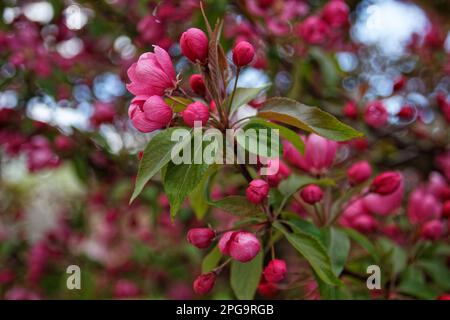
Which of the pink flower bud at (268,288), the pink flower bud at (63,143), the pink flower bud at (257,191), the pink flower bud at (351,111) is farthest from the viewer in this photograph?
the pink flower bud at (63,143)

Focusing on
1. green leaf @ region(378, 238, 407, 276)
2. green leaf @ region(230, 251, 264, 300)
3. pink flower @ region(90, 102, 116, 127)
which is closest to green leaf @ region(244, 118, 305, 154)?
green leaf @ region(230, 251, 264, 300)

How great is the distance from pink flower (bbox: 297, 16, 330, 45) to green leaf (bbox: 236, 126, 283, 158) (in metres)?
0.88

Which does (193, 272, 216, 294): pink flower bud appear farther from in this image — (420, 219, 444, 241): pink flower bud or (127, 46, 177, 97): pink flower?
(420, 219, 444, 241): pink flower bud

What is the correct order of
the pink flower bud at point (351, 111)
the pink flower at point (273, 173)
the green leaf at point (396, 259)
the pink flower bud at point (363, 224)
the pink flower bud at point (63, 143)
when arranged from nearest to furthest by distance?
the pink flower at point (273, 173), the green leaf at point (396, 259), the pink flower bud at point (363, 224), the pink flower bud at point (351, 111), the pink flower bud at point (63, 143)

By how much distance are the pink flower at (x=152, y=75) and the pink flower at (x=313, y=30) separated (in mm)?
897

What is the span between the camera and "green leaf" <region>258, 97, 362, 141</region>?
85cm

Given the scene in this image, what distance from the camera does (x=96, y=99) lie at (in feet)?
7.70

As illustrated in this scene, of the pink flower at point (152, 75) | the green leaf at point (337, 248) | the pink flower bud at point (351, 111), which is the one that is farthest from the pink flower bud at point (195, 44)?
the pink flower bud at point (351, 111)

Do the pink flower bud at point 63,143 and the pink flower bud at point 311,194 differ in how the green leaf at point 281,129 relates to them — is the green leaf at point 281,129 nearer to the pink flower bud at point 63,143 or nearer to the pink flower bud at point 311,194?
the pink flower bud at point 311,194

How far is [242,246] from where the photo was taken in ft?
2.74

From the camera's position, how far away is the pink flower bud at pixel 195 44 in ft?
2.71
